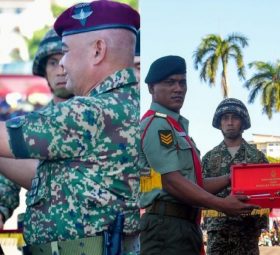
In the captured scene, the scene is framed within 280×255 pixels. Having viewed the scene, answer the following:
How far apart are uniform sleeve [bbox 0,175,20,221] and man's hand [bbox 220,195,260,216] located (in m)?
0.65

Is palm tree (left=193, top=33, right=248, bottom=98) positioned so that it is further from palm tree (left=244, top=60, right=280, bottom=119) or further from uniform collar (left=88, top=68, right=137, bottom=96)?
uniform collar (left=88, top=68, right=137, bottom=96)

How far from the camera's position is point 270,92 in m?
2.18

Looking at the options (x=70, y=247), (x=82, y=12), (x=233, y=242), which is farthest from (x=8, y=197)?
(x=233, y=242)

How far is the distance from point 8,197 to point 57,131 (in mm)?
245

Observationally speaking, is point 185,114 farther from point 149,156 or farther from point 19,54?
point 19,54

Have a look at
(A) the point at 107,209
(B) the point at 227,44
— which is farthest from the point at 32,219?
(B) the point at 227,44

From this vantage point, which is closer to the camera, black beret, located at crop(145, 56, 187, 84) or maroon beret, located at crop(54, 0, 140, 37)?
maroon beret, located at crop(54, 0, 140, 37)

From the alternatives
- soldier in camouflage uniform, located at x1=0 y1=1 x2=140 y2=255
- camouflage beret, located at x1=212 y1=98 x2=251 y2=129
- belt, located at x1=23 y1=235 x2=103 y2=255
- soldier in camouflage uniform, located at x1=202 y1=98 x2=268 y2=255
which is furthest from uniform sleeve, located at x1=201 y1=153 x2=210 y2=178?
belt, located at x1=23 y1=235 x2=103 y2=255

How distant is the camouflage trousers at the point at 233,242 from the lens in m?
2.27

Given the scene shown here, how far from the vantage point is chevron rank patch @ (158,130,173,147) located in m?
2.34

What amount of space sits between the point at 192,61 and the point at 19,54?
0.56 meters

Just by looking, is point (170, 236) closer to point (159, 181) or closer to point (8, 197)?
point (159, 181)

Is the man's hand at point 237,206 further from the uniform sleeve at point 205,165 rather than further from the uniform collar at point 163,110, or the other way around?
the uniform collar at point 163,110

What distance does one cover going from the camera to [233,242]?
2305 millimetres
